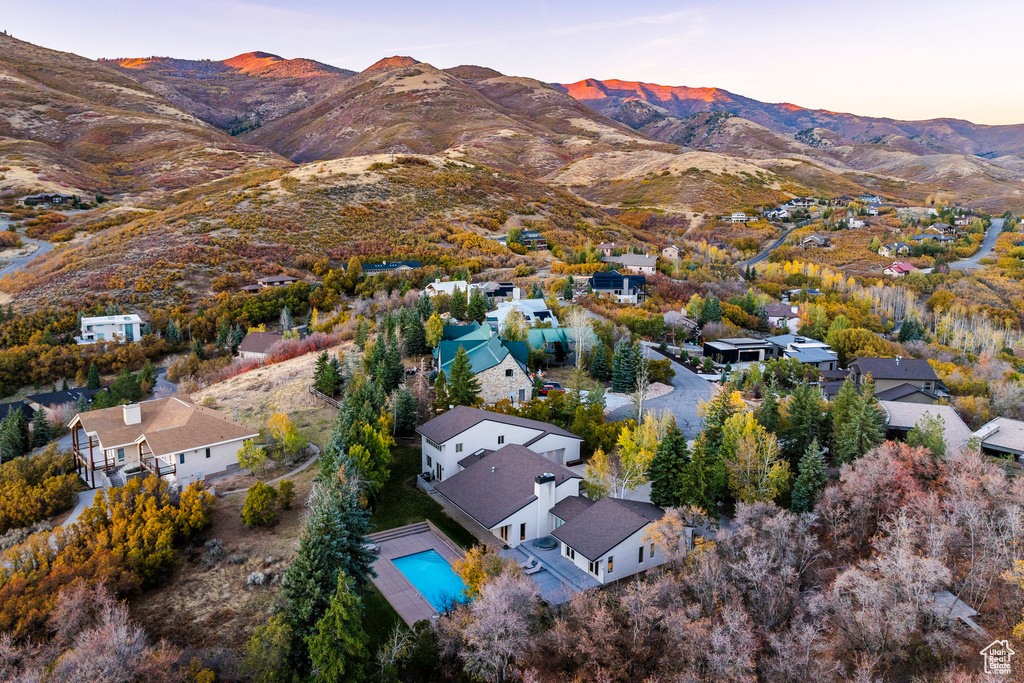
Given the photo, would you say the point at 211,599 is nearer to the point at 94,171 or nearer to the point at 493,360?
the point at 493,360

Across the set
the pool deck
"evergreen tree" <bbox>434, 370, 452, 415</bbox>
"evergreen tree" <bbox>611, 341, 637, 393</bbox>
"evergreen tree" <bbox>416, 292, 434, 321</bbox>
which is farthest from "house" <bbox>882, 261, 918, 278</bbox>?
the pool deck

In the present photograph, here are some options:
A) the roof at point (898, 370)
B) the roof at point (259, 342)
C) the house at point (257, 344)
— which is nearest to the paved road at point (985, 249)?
the roof at point (898, 370)

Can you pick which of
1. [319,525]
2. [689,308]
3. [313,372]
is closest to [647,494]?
[319,525]

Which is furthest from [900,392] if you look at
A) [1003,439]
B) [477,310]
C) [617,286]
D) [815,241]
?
[815,241]

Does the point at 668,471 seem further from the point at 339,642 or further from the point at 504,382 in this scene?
the point at 339,642

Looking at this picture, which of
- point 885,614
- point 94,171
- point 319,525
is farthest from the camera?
point 94,171
